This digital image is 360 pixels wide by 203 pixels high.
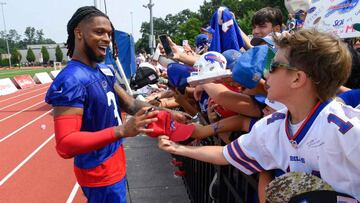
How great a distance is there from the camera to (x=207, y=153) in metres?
1.94

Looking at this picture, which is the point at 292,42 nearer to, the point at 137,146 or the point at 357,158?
the point at 357,158

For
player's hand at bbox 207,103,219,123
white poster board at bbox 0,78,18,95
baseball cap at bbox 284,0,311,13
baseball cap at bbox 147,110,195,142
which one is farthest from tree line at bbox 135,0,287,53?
baseball cap at bbox 147,110,195,142

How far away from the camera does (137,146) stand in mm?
6656

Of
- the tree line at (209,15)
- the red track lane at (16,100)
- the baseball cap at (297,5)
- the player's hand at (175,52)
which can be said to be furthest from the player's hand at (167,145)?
the tree line at (209,15)

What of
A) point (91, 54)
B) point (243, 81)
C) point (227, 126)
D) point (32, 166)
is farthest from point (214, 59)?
point (32, 166)

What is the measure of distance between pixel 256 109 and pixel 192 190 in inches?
83.9

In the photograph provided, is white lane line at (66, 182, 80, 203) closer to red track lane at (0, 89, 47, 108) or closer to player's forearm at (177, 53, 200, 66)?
player's forearm at (177, 53, 200, 66)

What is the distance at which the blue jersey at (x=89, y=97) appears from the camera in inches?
79.7

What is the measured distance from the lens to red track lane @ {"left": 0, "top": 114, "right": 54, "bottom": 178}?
6406 mm

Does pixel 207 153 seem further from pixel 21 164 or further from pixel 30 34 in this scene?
pixel 30 34

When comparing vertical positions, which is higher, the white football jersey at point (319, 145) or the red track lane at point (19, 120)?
the white football jersey at point (319, 145)

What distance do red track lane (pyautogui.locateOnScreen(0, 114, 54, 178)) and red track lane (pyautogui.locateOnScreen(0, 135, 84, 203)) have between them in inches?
11.8

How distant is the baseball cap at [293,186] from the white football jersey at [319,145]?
0.36 feet

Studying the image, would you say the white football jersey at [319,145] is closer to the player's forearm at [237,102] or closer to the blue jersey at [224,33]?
the player's forearm at [237,102]
